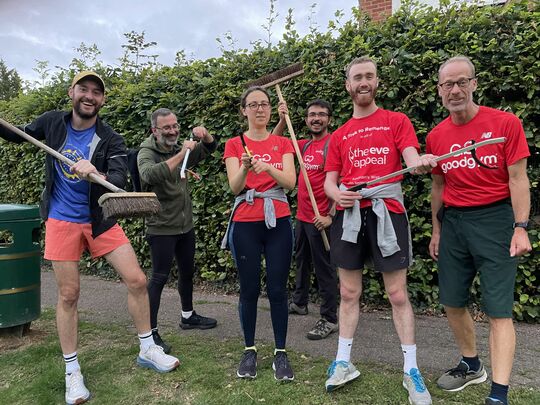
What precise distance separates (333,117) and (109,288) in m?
4.02

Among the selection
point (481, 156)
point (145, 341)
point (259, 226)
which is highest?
point (481, 156)

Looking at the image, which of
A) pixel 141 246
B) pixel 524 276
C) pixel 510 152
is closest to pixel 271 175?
pixel 510 152

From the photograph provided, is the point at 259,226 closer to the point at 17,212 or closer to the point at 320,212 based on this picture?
the point at 320,212

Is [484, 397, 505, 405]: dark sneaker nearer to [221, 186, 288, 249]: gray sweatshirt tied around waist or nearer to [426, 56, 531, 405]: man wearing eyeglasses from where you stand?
[426, 56, 531, 405]: man wearing eyeglasses

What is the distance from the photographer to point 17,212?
159 inches

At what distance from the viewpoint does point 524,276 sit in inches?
163

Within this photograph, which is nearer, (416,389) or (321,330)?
(416,389)

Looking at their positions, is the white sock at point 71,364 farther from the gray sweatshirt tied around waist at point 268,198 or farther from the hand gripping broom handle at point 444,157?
the hand gripping broom handle at point 444,157

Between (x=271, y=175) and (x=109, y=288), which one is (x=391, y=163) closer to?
(x=271, y=175)

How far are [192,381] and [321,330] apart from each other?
4.42 ft

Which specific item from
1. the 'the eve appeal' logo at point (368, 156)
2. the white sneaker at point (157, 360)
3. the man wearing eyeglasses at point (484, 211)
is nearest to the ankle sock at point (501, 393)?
the man wearing eyeglasses at point (484, 211)

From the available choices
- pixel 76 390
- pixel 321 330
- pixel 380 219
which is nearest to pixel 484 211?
pixel 380 219

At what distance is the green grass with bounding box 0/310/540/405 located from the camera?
2.86m

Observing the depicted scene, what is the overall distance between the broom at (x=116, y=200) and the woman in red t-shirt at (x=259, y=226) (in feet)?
2.06
